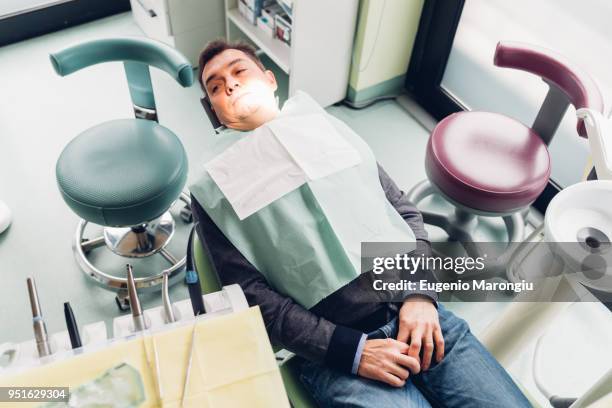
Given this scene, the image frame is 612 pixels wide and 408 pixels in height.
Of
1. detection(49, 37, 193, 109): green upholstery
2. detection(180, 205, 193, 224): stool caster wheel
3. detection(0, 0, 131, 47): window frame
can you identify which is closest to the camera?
detection(49, 37, 193, 109): green upholstery

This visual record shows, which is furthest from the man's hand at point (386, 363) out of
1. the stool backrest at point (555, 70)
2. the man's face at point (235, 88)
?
the stool backrest at point (555, 70)

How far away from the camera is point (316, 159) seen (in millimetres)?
1447

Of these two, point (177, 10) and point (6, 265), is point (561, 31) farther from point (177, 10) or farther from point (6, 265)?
point (6, 265)

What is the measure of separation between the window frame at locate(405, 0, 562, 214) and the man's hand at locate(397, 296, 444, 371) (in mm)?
1285

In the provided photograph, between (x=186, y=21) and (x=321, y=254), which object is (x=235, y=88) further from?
(x=186, y=21)

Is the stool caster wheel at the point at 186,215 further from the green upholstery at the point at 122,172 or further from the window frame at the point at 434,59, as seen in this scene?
the window frame at the point at 434,59

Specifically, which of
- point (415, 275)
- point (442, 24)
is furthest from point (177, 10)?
point (415, 275)

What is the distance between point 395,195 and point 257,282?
1.68ft

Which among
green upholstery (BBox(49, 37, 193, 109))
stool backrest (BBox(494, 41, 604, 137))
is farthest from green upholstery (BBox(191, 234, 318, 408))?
stool backrest (BBox(494, 41, 604, 137))

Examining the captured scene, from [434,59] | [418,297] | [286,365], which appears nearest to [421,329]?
[418,297]

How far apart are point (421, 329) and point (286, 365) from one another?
1.14 ft

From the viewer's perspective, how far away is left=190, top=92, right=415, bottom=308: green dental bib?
1347mm

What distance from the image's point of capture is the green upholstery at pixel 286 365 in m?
1.27

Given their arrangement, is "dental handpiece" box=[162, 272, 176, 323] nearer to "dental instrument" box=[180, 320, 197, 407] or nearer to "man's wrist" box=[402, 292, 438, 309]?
"dental instrument" box=[180, 320, 197, 407]
